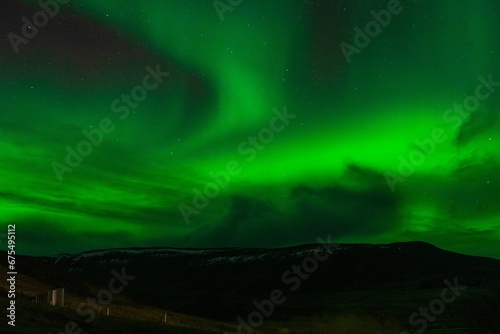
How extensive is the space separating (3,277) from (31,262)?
44125 millimetres

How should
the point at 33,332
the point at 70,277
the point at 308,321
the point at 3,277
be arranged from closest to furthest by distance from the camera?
the point at 33,332, the point at 3,277, the point at 70,277, the point at 308,321

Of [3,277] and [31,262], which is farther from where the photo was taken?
[31,262]

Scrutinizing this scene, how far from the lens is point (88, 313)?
6212 centimetres

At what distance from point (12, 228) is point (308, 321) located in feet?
390

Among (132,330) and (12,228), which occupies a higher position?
(12,228)

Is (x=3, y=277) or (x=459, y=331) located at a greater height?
(x=3, y=277)

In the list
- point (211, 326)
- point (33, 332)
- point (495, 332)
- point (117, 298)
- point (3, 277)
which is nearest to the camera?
point (33, 332)

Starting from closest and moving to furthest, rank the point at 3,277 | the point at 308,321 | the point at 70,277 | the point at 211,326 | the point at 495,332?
the point at 3,277, the point at 211,326, the point at 70,277, the point at 495,332, the point at 308,321

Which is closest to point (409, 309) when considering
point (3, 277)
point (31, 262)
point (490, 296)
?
point (490, 296)

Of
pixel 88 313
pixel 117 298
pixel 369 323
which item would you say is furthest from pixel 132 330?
pixel 369 323

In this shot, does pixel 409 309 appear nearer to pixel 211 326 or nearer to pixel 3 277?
pixel 211 326


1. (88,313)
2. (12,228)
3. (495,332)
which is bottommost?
(495,332)

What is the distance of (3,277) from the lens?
86562mm

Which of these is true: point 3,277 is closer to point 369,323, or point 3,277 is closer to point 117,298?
point 117,298
